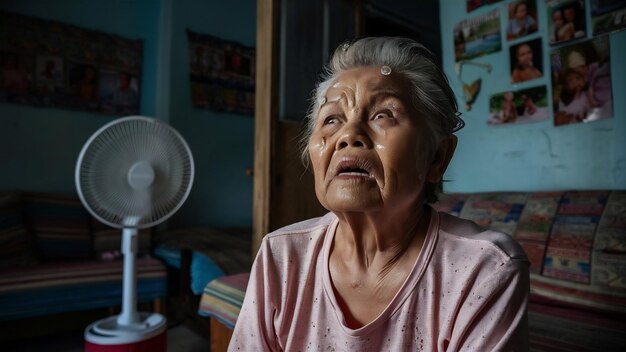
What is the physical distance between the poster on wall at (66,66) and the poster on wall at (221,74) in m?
0.57

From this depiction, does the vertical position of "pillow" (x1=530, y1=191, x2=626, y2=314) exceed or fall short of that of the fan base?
it exceeds it

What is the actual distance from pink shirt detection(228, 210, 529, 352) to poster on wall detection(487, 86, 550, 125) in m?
1.79

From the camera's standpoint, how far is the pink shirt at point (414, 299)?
75cm

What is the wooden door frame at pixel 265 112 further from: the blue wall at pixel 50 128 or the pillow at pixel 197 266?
the blue wall at pixel 50 128

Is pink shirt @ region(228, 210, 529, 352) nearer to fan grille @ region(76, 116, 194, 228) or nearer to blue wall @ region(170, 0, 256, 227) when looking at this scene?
fan grille @ region(76, 116, 194, 228)

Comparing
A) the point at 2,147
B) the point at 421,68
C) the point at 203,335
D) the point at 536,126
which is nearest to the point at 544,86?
the point at 536,126

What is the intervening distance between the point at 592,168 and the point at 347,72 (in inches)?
Answer: 74.7

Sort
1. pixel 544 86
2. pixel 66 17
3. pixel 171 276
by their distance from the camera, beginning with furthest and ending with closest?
pixel 66 17
pixel 171 276
pixel 544 86

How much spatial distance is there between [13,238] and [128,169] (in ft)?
4.78

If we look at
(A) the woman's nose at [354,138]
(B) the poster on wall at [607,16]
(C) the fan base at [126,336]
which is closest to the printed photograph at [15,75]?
(C) the fan base at [126,336]

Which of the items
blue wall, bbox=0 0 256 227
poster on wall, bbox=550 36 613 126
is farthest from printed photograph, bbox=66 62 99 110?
poster on wall, bbox=550 36 613 126

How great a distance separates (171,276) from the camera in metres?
3.30

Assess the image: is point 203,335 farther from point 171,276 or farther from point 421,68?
point 421,68

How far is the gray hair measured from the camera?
0.90 metres
